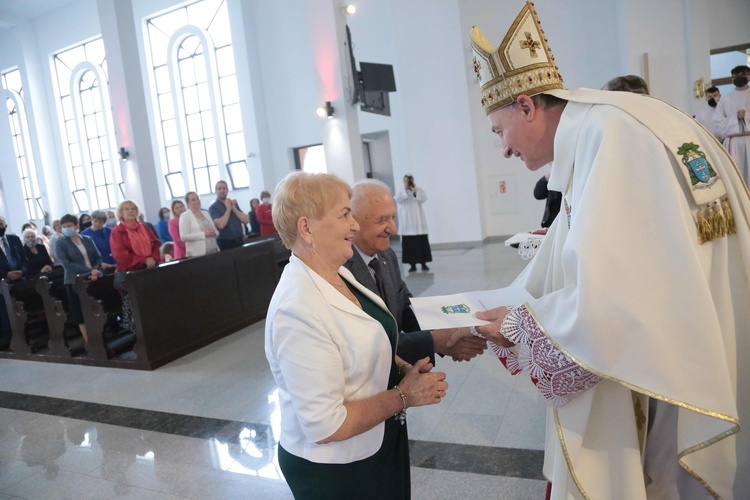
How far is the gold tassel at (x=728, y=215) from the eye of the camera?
124 centimetres

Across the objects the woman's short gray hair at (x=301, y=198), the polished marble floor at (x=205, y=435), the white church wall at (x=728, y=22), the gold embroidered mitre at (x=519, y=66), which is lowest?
the polished marble floor at (x=205, y=435)

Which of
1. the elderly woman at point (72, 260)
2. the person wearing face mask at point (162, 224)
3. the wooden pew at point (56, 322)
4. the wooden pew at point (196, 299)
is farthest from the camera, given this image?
the person wearing face mask at point (162, 224)

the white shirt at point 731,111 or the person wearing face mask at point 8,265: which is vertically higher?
the white shirt at point 731,111

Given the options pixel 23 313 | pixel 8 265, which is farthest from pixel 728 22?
pixel 8 265

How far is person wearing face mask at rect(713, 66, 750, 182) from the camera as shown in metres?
5.99

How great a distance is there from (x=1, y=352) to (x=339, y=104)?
587cm

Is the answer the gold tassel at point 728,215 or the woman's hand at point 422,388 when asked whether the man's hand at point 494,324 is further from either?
the gold tassel at point 728,215

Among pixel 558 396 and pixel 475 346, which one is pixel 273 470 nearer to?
pixel 475 346

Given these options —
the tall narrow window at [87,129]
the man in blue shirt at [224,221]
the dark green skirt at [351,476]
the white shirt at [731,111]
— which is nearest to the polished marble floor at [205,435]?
the dark green skirt at [351,476]

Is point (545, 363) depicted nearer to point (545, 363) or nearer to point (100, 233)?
point (545, 363)

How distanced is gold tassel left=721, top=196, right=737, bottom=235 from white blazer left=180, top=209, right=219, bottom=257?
6159 millimetres

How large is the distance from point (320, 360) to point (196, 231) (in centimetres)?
582

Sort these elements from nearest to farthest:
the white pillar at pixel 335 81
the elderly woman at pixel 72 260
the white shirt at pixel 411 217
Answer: the elderly woman at pixel 72 260
the white pillar at pixel 335 81
the white shirt at pixel 411 217

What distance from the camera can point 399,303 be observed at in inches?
85.9
